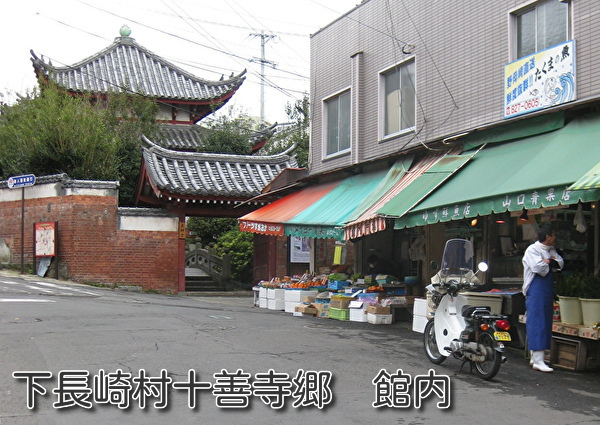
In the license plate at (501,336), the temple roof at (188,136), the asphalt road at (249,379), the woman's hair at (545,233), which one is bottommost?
the asphalt road at (249,379)

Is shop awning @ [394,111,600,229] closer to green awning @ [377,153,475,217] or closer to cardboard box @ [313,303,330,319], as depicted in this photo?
green awning @ [377,153,475,217]

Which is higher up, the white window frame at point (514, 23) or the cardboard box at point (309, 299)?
the white window frame at point (514, 23)

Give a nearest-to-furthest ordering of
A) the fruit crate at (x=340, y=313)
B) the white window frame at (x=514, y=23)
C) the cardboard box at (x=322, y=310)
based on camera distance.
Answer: the white window frame at (x=514, y=23), the fruit crate at (x=340, y=313), the cardboard box at (x=322, y=310)

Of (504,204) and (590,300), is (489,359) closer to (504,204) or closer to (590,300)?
(590,300)

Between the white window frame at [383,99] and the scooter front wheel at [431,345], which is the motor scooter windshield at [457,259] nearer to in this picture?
the scooter front wheel at [431,345]

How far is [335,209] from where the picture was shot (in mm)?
14961

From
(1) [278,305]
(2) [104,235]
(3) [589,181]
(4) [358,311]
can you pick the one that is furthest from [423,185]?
(2) [104,235]

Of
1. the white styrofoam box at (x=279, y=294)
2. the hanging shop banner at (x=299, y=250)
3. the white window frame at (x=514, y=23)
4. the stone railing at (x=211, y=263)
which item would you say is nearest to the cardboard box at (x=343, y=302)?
the white styrofoam box at (x=279, y=294)

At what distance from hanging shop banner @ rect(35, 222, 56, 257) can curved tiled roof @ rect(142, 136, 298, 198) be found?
363cm

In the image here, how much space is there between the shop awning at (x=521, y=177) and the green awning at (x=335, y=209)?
7.95 feet

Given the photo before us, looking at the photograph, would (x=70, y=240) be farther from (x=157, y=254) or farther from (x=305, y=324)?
(x=305, y=324)

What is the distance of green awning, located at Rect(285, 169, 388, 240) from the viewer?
1411cm

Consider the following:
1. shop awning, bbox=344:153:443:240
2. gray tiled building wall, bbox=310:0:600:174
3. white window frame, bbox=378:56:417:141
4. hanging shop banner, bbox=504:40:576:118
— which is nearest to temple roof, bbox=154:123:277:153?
gray tiled building wall, bbox=310:0:600:174

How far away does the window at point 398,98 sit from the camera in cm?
1484
